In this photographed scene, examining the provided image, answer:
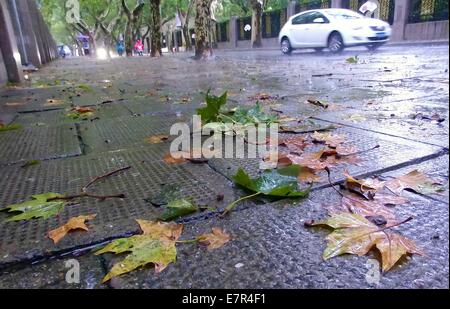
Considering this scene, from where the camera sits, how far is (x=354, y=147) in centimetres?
189

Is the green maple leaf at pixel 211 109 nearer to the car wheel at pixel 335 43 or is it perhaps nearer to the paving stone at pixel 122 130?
the paving stone at pixel 122 130

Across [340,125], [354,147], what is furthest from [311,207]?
[340,125]

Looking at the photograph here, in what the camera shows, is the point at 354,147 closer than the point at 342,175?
No

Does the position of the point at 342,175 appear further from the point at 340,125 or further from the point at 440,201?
the point at 340,125

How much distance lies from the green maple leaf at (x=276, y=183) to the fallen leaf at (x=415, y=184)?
0.32 metres

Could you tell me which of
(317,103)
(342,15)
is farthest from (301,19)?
(317,103)

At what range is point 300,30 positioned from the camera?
1350cm

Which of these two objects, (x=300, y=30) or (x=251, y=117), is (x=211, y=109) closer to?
(x=251, y=117)

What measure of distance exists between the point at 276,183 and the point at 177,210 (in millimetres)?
391

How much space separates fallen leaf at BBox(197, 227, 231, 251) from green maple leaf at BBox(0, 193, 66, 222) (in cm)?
59

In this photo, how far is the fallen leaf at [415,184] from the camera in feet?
4.45

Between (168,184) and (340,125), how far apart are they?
1296 millimetres

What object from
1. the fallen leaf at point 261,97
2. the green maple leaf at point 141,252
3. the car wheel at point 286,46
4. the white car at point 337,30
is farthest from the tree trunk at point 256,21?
the green maple leaf at point 141,252
